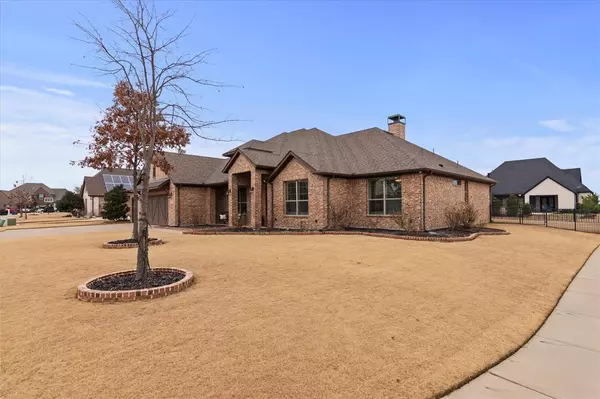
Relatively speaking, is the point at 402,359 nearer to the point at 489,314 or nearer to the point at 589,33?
the point at 489,314

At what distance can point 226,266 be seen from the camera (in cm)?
791

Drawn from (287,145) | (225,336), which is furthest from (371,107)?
(225,336)

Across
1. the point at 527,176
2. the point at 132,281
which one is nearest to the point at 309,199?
the point at 132,281

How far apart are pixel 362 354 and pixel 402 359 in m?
0.44

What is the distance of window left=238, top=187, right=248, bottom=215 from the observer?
2122cm

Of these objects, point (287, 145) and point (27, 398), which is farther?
point (287, 145)

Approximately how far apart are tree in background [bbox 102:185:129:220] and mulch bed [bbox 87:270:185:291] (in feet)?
89.7

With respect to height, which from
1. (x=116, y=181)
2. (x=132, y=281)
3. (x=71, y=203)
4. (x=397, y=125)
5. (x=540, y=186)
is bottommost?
(x=132, y=281)

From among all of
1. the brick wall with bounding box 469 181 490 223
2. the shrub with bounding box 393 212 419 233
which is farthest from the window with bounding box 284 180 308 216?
the brick wall with bounding box 469 181 490 223

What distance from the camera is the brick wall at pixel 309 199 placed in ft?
54.2

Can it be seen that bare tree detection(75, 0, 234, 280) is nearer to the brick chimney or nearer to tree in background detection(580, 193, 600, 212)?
the brick chimney

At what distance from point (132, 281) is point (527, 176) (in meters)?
47.6

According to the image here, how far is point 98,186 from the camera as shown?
49000 mm

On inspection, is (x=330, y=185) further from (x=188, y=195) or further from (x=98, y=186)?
(x=98, y=186)
